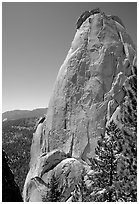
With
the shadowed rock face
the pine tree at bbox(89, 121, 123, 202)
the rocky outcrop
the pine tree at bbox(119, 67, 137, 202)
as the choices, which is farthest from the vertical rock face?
the rocky outcrop

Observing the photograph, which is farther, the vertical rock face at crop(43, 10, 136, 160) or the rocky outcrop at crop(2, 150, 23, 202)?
the vertical rock face at crop(43, 10, 136, 160)

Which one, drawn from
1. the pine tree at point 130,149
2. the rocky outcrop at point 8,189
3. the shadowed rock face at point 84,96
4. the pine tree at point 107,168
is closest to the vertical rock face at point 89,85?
the shadowed rock face at point 84,96

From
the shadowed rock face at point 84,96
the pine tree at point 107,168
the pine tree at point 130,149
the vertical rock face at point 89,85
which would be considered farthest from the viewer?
the vertical rock face at point 89,85

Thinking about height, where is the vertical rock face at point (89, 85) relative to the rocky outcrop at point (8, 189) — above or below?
above

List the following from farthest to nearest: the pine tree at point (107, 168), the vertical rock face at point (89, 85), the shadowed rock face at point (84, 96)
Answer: the vertical rock face at point (89, 85) < the shadowed rock face at point (84, 96) < the pine tree at point (107, 168)

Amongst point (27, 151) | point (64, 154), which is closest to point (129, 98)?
point (64, 154)

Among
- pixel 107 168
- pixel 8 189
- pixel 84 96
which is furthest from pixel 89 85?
pixel 8 189

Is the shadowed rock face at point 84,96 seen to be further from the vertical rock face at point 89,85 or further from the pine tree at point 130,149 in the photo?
the pine tree at point 130,149

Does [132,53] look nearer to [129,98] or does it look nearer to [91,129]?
[91,129]

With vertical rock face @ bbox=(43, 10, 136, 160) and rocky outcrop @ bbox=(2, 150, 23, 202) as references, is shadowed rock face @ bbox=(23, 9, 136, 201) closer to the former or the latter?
vertical rock face @ bbox=(43, 10, 136, 160)

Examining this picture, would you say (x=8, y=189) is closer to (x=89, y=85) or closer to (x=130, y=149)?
(x=130, y=149)
